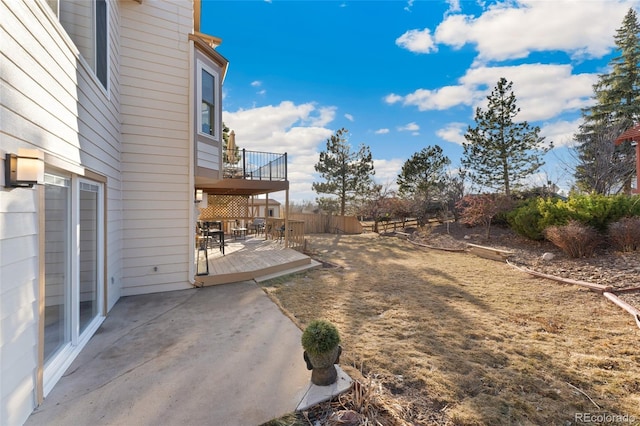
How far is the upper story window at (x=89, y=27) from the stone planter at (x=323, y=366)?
403 centimetres

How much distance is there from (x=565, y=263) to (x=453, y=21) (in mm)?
7587

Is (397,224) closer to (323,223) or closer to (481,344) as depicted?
(323,223)

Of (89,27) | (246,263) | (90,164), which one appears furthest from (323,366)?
(246,263)

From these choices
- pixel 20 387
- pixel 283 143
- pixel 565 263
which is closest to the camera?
pixel 20 387

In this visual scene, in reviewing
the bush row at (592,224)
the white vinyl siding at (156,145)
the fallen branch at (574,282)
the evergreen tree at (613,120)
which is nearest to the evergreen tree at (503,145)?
the evergreen tree at (613,120)

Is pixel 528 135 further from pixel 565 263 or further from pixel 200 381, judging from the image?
pixel 200 381

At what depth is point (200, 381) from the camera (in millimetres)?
2637

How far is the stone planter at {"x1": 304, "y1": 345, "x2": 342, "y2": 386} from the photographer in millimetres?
2459

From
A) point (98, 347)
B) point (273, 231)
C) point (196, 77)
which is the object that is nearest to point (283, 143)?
point (273, 231)

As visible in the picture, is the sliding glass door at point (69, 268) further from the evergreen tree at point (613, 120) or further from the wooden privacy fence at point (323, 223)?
the evergreen tree at point (613, 120)

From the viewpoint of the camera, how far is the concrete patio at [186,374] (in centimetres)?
222

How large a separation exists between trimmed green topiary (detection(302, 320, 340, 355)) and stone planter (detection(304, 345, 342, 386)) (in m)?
0.05

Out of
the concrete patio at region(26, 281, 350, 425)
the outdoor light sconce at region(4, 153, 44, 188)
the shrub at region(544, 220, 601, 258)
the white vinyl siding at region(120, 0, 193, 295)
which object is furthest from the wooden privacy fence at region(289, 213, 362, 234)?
the outdoor light sconce at region(4, 153, 44, 188)

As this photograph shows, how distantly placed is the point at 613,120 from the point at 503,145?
6.19 meters
